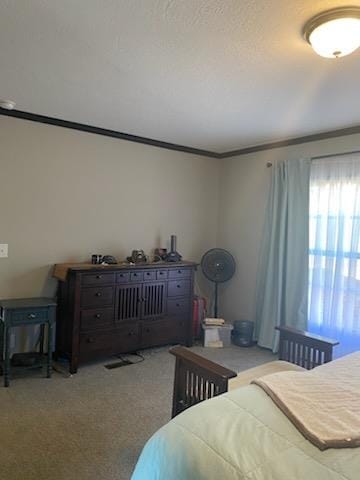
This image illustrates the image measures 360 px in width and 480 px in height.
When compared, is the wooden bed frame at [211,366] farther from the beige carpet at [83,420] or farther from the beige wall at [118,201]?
the beige wall at [118,201]

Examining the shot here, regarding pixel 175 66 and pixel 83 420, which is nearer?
pixel 175 66

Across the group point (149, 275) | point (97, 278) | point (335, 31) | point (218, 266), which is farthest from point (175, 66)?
point (218, 266)

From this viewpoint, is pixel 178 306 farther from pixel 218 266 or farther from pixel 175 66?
pixel 175 66

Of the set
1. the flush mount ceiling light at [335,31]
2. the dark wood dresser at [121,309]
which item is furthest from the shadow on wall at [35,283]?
the flush mount ceiling light at [335,31]

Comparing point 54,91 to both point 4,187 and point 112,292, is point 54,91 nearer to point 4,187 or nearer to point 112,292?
point 4,187

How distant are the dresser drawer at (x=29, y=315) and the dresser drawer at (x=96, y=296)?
344 mm

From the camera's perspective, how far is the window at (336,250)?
11.3 feet

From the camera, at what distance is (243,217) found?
4645 mm

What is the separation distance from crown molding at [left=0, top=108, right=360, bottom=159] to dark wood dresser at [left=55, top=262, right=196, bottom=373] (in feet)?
4.73

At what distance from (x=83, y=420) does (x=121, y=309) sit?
4.09ft

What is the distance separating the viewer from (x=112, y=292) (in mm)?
3527

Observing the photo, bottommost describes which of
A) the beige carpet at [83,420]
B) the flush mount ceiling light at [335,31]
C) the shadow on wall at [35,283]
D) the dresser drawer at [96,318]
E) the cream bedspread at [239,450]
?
the beige carpet at [83,420]

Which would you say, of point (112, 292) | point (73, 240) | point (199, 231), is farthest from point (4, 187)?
point (199, 231)

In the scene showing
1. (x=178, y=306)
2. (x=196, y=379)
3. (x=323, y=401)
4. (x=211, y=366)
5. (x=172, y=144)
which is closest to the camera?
(x=323, y=401)
